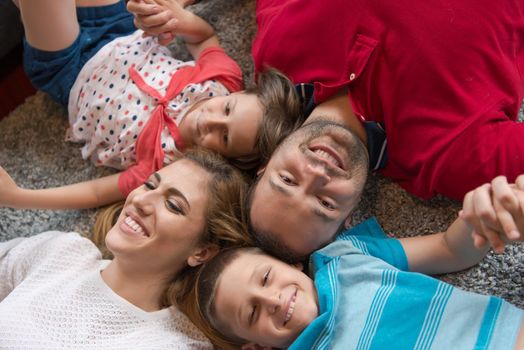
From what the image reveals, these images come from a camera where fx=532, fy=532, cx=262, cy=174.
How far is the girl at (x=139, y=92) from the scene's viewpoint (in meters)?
1.15

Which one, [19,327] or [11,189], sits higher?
[11,189]

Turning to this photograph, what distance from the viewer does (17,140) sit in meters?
1.40

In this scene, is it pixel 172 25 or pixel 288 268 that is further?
pixel 172 25

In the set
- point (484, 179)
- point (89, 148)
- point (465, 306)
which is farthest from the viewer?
point (89, 148)

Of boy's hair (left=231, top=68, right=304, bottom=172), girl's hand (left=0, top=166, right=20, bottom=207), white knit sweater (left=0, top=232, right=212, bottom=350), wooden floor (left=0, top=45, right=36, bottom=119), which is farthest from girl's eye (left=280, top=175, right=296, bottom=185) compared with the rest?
wooden floor (left=0, top=45, right=36, bottom=119)

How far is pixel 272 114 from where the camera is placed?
113 centimetres

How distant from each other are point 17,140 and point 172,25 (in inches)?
20.6

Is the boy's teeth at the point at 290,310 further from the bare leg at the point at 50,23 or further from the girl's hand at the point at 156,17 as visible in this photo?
the bare leg at the point at 50,23

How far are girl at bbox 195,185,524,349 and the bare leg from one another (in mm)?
678

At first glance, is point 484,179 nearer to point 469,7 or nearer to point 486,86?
point 486,86

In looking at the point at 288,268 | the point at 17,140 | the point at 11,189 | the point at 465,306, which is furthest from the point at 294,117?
the point at 17,140

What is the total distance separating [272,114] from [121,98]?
0.40 metres

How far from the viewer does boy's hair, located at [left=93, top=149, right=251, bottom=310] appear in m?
1.08

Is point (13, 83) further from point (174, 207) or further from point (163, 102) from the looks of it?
point (174, 207)
